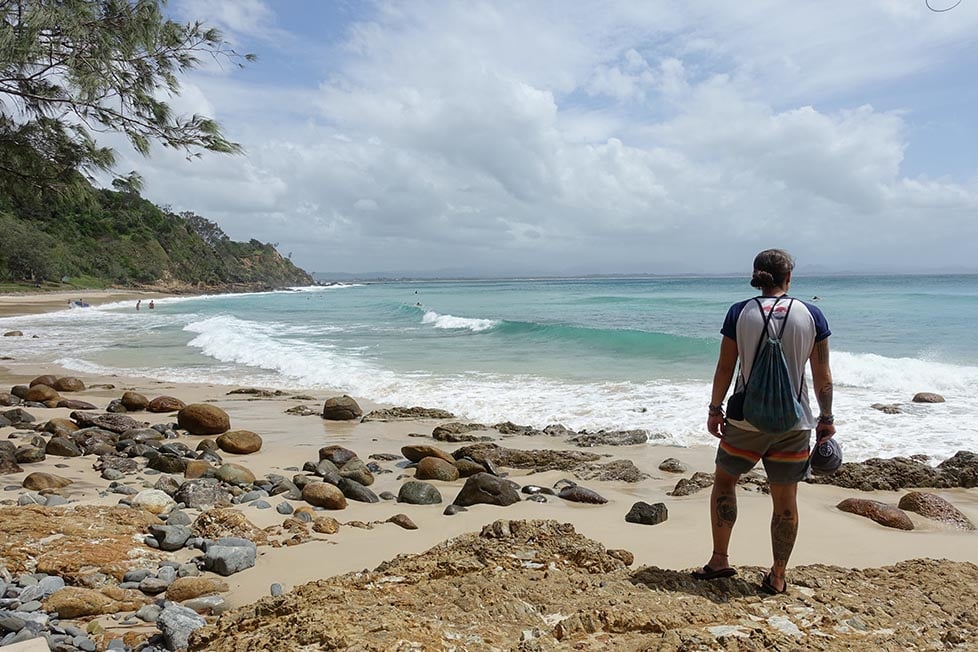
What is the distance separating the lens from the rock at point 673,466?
7.48m

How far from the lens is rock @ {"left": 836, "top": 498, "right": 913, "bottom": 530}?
17.5 ft

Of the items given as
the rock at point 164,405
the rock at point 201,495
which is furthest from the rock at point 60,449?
the rock at point 164,405

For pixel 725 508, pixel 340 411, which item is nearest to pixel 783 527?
pixel 725 508

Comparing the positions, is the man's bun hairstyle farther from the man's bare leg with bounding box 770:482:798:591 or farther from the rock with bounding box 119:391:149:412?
the rock with bounding box 119:391:149:412

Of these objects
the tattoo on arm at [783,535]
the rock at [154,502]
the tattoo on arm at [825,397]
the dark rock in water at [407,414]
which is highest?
the tattoo on arm at [825,397]

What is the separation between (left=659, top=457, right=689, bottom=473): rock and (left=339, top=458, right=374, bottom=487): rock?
340 cm

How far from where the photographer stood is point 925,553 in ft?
15.3

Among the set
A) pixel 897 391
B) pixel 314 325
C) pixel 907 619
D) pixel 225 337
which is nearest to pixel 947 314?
pixel 897 391

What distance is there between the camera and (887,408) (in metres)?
10.1

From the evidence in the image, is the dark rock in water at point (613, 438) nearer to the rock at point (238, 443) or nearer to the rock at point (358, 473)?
the rock at point (358, 473)

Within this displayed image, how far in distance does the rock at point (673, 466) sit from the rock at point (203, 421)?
6111mm

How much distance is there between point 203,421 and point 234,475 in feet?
10.7

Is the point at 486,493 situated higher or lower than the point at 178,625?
lower

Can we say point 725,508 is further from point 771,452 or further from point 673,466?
point 673,466
